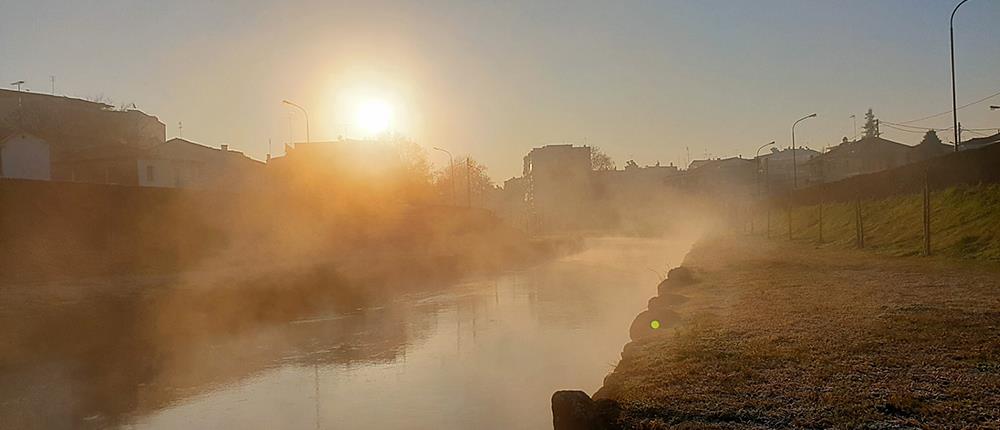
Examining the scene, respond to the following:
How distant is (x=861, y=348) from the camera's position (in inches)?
428

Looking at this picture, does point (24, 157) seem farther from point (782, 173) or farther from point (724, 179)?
point (782, 173)

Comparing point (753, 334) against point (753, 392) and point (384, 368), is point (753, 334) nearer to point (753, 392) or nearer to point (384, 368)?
point (753, 392)

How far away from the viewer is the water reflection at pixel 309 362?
505 inches

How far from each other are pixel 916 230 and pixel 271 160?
75.5 meters

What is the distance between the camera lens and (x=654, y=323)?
639 inches

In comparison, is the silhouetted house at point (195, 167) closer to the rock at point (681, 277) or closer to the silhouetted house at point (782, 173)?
the rock at point (681, 277)

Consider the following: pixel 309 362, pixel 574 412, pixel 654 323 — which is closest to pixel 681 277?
pixel 654 323

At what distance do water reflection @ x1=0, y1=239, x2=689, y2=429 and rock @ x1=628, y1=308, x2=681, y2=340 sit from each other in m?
0.86

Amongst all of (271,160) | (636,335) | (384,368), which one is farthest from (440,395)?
(271,160)

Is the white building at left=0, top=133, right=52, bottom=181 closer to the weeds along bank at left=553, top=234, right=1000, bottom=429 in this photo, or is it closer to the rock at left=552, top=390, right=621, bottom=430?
the weeds along bank at left=553, top=234, right=1000, bottom=429

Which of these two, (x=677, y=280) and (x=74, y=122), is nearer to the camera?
(x=677, y=280)

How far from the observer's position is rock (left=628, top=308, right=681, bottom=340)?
15217mm

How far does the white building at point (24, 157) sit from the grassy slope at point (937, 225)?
160ft

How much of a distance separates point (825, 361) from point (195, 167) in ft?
203
